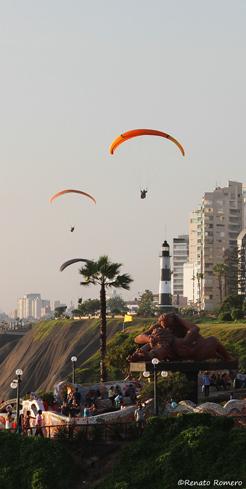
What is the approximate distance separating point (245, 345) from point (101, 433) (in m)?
49.0

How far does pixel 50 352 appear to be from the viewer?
150m

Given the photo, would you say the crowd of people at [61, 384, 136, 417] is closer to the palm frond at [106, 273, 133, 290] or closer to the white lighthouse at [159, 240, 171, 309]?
the palm frond at [106, 273, 133, 290]

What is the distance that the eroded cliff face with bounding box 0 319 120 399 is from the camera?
135875 millimetres

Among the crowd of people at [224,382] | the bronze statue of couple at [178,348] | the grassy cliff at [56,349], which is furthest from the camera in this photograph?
the grassy cliff at [56,349]

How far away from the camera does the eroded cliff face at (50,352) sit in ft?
446

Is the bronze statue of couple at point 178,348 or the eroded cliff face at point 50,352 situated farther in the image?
the eroded cliff face at point 50,352

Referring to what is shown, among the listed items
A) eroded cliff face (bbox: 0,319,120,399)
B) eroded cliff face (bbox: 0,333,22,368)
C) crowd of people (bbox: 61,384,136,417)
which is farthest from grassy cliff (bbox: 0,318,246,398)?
crowd of people (bbox: 61,384,136,417)

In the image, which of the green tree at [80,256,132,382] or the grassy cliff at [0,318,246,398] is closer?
the green tree at [80,256,132,382]
